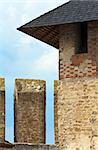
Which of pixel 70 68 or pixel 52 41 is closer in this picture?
pixel 70 68

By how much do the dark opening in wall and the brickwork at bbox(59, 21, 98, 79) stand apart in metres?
0.08

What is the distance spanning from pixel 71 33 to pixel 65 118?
1887 millimetres

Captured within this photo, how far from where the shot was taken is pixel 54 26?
15633 millimetres

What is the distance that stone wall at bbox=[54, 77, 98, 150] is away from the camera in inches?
578

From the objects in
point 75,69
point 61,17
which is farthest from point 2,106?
point 61,17

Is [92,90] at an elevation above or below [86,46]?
below

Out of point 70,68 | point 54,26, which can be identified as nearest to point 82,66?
point 70,68

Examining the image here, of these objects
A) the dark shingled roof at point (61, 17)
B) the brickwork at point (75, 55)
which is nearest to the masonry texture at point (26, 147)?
the brickwork at point (75, 55)

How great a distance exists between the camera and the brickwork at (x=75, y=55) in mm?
14898

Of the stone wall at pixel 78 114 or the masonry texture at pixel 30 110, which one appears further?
the masonry texture at pixel 30 110

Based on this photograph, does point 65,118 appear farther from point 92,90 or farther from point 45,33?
point 45,33

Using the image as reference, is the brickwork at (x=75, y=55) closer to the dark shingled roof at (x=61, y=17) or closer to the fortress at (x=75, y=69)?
the fortress at (x=75, y=69)

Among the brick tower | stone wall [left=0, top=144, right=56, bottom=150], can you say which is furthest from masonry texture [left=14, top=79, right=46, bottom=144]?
the brick tower

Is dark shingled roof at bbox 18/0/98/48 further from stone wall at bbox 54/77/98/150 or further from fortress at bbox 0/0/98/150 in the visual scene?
stone wall at bbox 54/77/98/150
